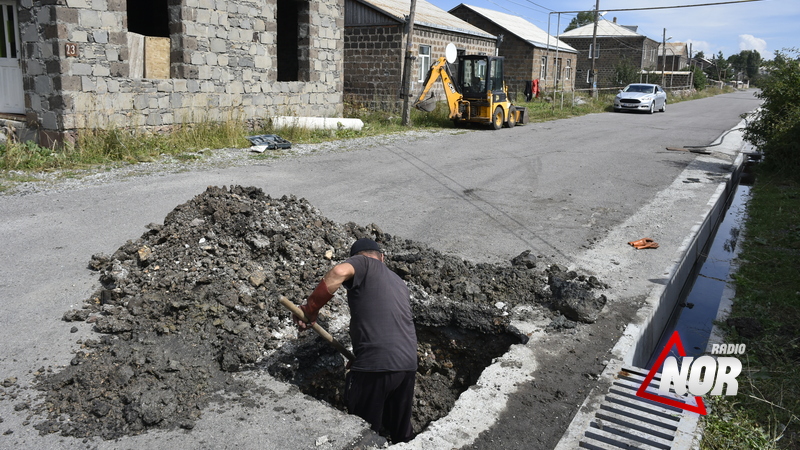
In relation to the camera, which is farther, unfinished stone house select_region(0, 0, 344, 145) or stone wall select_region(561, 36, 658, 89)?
stone wall select_region(561, 36, 658, 89)

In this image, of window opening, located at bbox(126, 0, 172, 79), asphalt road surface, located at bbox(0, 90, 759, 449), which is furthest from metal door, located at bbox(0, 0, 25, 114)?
asphalt road surface, located at bbox(0, 90, 759, 449)

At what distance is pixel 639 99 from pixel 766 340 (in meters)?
27.8

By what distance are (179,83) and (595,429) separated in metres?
12.4

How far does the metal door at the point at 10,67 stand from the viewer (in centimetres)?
1188

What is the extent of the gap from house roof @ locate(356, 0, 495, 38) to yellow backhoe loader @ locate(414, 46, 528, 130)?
143 inches

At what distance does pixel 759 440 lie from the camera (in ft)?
11.6

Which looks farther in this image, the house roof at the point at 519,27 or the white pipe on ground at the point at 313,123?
the house roof at the point at 519,27

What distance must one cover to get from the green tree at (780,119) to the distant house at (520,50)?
20855 mm

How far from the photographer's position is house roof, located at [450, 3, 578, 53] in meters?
36.6

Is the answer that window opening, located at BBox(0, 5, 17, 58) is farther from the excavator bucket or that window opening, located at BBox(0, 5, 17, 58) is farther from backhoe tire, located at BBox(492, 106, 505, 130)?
backhoe tire, located at BBox(492, 106, 505, 130)

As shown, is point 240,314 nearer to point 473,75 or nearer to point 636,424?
point 636,424

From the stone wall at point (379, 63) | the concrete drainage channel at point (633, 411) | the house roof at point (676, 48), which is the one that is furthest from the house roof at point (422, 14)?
the house roof at point (676, 48)

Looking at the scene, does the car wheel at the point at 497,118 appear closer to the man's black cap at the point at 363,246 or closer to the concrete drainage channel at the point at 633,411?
the concrete drainage channel at the point at 633,411

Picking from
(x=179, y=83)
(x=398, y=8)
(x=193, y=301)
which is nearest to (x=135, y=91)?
(x=179, y=83)
